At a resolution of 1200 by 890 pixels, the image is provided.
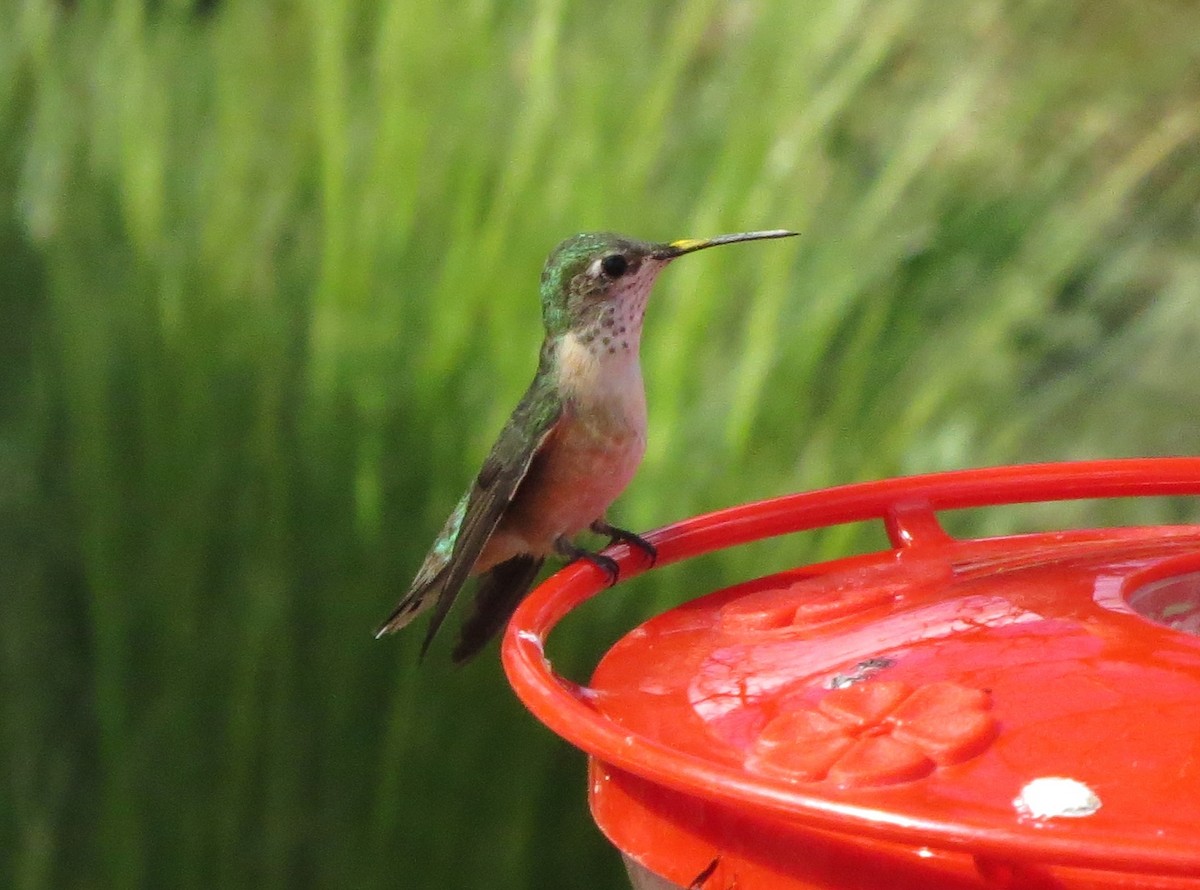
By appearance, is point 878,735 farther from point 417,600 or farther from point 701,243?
point 417,600

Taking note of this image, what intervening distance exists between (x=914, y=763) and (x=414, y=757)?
173 centimetres

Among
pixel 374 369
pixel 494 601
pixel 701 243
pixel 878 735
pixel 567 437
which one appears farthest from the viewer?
pixel 374 369

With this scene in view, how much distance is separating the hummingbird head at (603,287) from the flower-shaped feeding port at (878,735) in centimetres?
102

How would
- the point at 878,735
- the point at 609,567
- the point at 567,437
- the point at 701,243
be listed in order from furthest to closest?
the point at 567,437
the point at 701,243
the point at 609,567
the point at 878,735

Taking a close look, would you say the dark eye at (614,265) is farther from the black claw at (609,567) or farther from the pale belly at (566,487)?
the black claw at (609,567)

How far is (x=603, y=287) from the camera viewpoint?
1.90 meters

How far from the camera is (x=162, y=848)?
2.47 meters

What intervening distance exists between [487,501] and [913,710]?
2.97ft

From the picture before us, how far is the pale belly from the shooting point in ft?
5.95

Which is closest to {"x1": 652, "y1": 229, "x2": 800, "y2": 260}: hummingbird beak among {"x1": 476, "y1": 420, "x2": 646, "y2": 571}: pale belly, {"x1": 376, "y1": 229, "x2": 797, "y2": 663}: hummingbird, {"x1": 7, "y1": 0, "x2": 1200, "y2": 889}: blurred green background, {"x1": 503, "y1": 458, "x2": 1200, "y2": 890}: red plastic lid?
{"x1": 376, "y1": 229, "x2": 797, "y2": 663}: hummingbird

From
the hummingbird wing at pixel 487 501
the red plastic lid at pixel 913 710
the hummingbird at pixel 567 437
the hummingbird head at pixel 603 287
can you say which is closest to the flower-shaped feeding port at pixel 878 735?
the red plastic lid at pixel 913 710

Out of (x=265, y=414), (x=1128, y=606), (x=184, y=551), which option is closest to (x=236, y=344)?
(x=265, y=414)

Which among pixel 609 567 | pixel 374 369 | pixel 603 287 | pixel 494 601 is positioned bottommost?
pixel 494 601

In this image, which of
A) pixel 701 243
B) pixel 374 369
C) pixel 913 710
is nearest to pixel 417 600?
pixel 701 243
